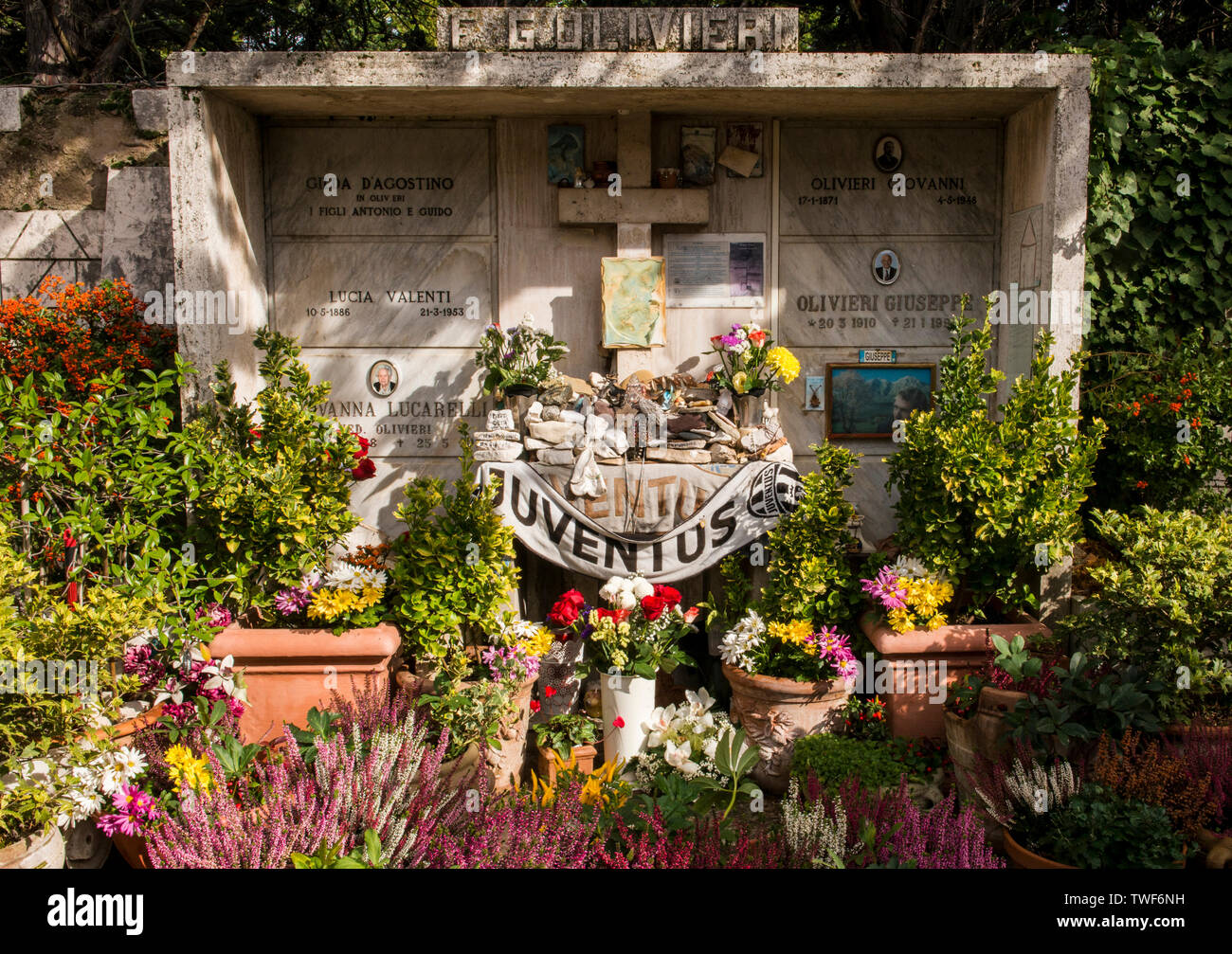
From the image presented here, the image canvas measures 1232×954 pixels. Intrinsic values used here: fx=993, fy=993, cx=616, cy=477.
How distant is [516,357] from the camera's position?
6184mm

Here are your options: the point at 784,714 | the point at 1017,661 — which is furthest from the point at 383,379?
the point at 1017,661

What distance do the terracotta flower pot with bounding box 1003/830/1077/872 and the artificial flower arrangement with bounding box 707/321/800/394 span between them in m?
2.94

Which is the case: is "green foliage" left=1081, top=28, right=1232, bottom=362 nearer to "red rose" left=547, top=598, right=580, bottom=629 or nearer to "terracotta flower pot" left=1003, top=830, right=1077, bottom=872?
"terracotta flower pot" left=1003, top=830, right=1077, bottom=872

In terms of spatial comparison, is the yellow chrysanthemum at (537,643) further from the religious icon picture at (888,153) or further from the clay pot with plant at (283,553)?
the religious icon picture at (888,153)

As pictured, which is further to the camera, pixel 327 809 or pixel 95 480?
pixel 95 480

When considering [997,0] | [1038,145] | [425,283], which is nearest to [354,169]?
[425,283]

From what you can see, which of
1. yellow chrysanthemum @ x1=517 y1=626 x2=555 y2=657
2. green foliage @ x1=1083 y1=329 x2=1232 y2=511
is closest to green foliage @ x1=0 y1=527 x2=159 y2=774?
yellow chrysanthemum @ x1=517 y1=626 x2=555 y2=657

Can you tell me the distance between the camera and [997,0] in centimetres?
1000

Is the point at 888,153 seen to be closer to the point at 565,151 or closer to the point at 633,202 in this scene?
the point at 633,202

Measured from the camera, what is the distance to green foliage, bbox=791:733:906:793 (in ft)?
15.3

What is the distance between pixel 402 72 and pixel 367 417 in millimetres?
2221

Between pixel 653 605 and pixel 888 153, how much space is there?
11.4 feet

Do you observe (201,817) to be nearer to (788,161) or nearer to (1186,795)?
(1186,795)

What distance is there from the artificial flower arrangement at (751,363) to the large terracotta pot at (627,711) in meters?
1.96
